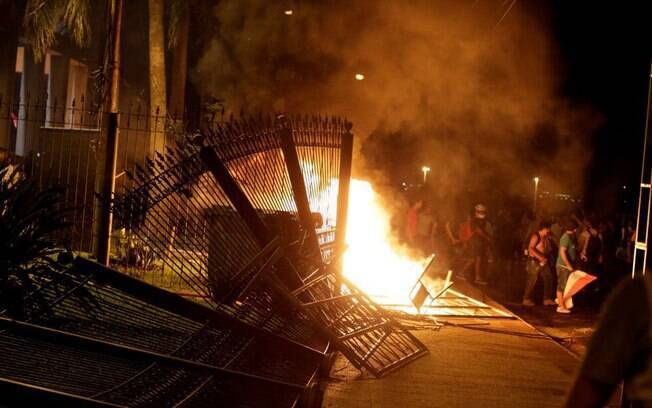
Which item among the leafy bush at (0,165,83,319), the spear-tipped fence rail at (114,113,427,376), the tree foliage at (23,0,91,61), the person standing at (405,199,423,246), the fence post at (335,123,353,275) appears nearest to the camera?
the leafy bush at (0,165,83,319)

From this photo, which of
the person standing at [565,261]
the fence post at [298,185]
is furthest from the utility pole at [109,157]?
the person standing at [565,261]

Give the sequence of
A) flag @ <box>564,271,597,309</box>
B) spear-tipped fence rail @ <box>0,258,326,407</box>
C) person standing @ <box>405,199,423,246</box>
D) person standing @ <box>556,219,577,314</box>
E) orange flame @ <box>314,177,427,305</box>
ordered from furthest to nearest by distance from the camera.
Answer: person standing @ <box>405,199,423,246</box>, person standing @ <box>556,219,577,314</box>, flag @ <box>564,271,597,309</box>, orange flame @ <box>314,177,427,305</box>, spear-tipped fence rail @ <box>0,258,326,407</box>

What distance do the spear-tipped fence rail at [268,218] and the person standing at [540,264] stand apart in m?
5.62

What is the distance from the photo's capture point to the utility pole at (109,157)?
8180mm

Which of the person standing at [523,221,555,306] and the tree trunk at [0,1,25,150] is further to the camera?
the tree trunk at [0,1,25,150]

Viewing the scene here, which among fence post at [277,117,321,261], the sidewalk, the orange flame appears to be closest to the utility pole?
fence post at [277,117,321,261]

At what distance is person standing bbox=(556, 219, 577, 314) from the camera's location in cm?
1201

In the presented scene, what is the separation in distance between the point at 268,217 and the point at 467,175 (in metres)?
18.2

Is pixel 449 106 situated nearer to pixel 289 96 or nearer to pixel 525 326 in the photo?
pixel 289 96

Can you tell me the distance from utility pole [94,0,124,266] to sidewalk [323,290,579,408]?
316cm

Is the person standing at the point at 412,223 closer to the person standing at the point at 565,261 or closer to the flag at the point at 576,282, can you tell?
the person standing at the point at 565,261

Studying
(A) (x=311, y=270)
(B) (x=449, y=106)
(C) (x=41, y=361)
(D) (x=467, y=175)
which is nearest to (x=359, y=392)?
(A) (x=311, y=270)

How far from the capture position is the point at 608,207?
1109 inches

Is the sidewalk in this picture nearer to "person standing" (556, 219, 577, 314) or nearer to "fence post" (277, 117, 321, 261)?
"fence post" (277, 117, 321, 261)
